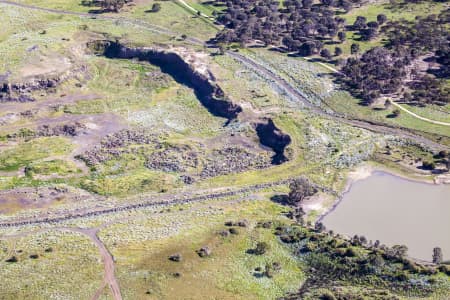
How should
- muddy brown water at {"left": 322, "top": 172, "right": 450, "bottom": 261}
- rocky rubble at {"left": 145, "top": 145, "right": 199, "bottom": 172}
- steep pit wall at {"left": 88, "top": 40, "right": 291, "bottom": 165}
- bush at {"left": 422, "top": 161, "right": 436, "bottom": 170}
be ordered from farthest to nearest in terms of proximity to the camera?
steep pit wall at {"left": 88, "top": 40, "right": 291, "bottom": 165}, rocky rubble at {"left": 145, "top": 145, "right": 199, "bottom": 172}, bush at {"left": 422, "top": 161, "right": 436, "bottom": 170}, muddy brown water at {"left": 322, "top": 172, "right": 450, "bottom": 261}

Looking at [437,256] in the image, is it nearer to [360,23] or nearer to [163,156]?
[163,156]

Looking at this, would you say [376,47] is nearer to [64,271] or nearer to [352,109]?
[352,109]

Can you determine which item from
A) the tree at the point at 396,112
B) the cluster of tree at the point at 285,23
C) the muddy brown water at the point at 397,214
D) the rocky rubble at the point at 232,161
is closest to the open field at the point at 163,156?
the rocky rubble at the point at 232,161

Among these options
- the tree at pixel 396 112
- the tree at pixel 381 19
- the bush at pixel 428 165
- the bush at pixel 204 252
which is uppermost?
the tree at pixel 381 19

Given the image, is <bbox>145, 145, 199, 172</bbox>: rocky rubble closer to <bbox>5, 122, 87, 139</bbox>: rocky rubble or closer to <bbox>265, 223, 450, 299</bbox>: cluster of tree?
<bbox>5, 122, 87, 139</bbox>: rocky rubble

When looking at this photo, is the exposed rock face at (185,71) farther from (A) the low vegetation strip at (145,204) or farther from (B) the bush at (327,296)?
(B) the bush at (327,296)

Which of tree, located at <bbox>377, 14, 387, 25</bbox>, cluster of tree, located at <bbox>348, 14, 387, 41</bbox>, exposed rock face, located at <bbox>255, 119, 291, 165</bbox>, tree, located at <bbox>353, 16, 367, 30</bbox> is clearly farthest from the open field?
tree, located at <bbox>353, 16, 367, 30</bbox>
